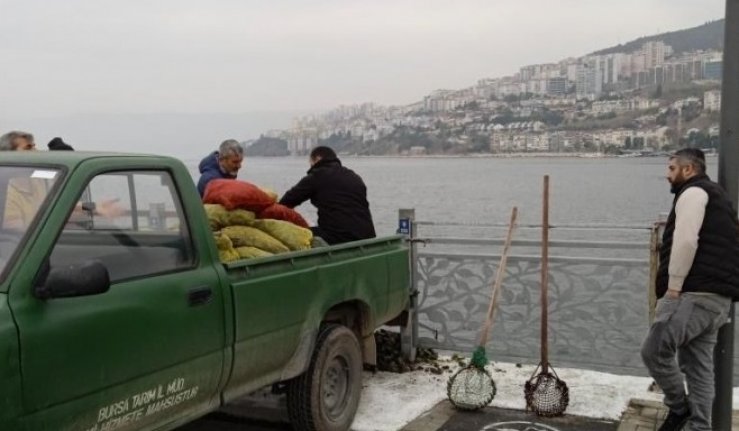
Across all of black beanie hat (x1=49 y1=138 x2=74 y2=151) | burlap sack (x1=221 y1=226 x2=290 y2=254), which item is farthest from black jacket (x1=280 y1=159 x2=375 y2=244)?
black beanie hat (x1=49 y1=138 x2=74 y2=151)

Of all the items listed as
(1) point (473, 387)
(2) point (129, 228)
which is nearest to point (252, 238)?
(2) point (129, 228)

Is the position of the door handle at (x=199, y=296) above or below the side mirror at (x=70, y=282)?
below

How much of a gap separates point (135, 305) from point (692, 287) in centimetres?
344

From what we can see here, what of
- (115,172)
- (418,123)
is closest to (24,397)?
(115,172)

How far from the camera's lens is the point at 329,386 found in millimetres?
5652

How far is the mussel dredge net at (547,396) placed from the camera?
614 cm

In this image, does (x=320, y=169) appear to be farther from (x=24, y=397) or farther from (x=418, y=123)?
(x=418, y=123)

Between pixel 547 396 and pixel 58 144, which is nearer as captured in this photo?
pixel 547 396

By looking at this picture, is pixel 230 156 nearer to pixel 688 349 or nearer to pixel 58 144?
pixel 58 144

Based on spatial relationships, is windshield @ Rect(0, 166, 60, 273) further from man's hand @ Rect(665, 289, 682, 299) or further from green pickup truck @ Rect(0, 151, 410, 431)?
man's hand @ Rect(665, 289, 682, 299)

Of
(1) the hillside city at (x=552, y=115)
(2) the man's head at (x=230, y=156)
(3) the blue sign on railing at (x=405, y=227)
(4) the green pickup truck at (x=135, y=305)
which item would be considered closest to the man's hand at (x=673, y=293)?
(4) the green pickup truck at (x=135, y=305)

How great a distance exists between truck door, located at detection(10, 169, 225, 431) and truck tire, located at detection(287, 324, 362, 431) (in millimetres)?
1059

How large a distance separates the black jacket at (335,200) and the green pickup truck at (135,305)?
1.57 metres

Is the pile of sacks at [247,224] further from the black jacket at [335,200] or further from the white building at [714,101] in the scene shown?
the white building at [714,101]
